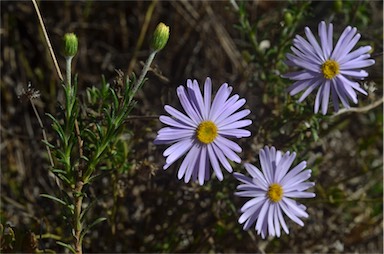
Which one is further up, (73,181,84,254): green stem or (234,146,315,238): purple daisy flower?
(234,146,315,238): purple daisy flower

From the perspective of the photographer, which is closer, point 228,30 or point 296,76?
point 296,76

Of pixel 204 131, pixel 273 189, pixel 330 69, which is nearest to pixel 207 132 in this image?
pixel 204 131

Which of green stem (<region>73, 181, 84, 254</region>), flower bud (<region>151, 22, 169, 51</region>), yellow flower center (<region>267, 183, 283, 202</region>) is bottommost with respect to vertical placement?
green stem (<region>73, 181, 84, 254</region>)

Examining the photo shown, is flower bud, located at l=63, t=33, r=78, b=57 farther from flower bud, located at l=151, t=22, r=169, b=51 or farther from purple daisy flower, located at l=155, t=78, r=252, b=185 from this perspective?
purple daisy flower, located at l=155, t=78, r=252, b=185

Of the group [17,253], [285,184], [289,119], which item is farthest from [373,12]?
[17,253]

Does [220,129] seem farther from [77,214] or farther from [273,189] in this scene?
[77,214]

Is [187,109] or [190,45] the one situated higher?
[190,45]

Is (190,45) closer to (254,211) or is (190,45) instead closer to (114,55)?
(114,55)

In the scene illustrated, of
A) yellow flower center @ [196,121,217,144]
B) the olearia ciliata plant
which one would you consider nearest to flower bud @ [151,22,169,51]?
the olearia ciliata plant
